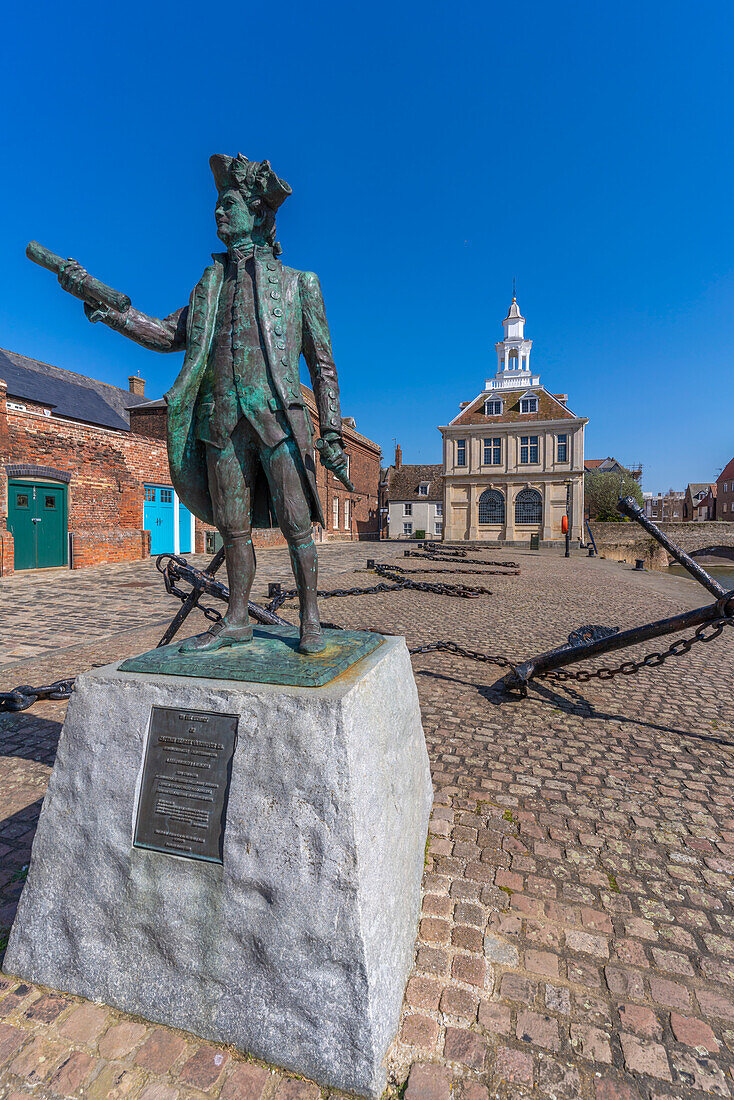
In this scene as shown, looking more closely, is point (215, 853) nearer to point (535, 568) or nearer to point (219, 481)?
point (219, 481)

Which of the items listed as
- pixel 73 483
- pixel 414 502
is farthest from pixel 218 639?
pixel 414 502

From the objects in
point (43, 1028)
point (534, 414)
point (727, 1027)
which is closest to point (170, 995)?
point (43, 1028)

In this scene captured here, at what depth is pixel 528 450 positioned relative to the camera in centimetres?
3631

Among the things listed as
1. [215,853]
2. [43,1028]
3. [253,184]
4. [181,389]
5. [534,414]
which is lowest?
[43,1028]

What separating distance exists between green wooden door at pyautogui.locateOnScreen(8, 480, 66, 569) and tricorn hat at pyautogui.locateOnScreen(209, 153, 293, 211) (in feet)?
45.1

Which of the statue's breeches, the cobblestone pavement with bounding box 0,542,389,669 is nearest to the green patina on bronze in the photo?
the statue's breeches

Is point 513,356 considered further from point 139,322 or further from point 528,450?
point 139,322

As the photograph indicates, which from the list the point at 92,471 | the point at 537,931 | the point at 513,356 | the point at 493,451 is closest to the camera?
the point at 537,931

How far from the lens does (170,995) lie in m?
1.64

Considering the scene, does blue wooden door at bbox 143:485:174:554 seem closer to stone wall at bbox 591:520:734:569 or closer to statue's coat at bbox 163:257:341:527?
statue's coat at bbox 163:257:341:527

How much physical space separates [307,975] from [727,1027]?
1.30 m

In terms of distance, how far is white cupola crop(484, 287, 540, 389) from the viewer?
42.8 metres

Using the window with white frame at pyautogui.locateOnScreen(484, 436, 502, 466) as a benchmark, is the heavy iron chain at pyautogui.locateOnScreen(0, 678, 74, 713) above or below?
below

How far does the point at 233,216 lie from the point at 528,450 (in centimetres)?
3654
